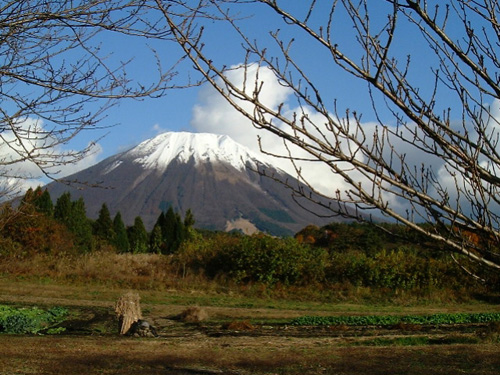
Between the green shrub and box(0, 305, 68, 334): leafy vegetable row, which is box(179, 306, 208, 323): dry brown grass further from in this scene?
the green shrub

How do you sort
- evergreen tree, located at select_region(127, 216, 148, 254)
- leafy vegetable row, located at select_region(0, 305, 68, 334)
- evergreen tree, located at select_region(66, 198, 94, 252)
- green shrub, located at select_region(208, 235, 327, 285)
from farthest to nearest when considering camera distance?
evergreen tree, located at select_region(127, 216, 148, 254) → evergreen tree, located at select_region(66, 198, 94, 252) → green shrub, located at select_region(208, 235, 327, 285) → leafy vegetable row, located at select_region(0, 305, 68, 334)

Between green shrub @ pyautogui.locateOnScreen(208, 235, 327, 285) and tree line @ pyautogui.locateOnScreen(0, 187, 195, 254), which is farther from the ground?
tree line @ pyautogui.locateOnScreen(0, 187, 195, 254)

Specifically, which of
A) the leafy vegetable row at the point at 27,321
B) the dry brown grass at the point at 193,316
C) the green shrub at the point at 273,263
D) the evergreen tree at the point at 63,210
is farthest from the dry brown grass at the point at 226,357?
the evergreen tree at the point at 63,210

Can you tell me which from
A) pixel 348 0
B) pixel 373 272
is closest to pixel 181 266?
pixel 373 272

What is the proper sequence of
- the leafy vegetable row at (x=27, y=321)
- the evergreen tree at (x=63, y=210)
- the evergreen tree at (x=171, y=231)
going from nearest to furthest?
the leafy vegetable row at (x=27, y=321) → the evergreen tree at (x=63, y=210) → the evergreen tree at (x=171, y=231)

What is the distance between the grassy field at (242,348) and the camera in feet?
28.9

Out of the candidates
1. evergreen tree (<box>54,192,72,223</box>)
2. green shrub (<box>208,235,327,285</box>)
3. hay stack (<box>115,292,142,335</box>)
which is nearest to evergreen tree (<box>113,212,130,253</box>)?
evergreen tree (<box>54,192,72,223</box>)

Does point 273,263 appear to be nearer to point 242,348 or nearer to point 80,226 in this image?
point 80,226

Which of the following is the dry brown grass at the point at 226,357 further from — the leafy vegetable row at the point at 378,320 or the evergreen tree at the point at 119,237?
the evergreen tree at the point at 119,237

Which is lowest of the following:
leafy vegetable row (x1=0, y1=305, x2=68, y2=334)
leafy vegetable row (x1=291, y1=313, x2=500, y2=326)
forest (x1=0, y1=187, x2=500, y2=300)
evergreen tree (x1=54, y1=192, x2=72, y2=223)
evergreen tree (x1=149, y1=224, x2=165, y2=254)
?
leafy vegetable row (x1=0, y1=305, x2=68, y2=334)

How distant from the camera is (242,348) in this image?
10.8m

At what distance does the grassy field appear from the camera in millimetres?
8797

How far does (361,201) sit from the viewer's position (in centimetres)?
286

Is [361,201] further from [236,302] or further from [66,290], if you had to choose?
[66,290]
